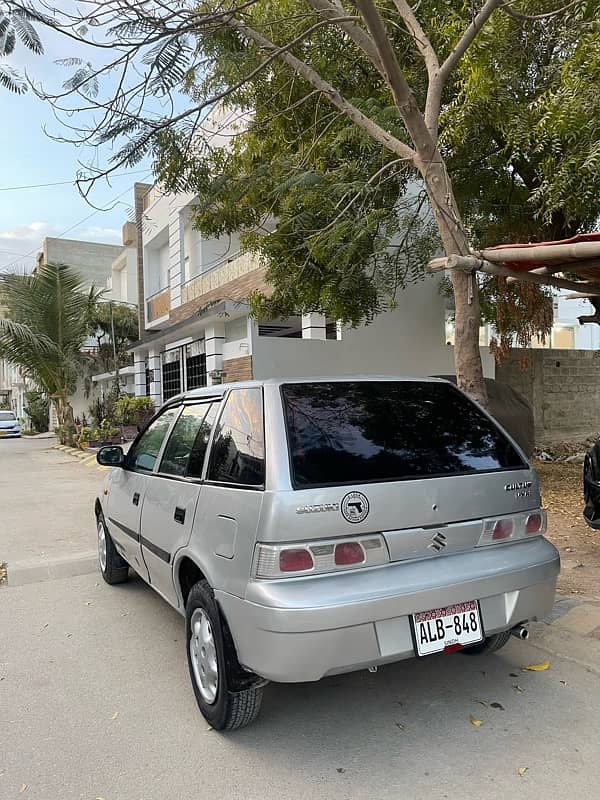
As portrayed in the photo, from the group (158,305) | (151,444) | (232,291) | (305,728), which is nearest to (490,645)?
(305,728)

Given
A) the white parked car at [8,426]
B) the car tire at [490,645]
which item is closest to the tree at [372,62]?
the car tire at [490,645]

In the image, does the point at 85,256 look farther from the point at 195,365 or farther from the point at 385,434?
the point at 385,434

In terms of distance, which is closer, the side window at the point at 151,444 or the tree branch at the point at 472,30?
the side window at the point at 151,444

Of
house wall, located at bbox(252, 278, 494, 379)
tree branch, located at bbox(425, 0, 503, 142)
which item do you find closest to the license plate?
tree branch, located at bbox(425, 0, 503, 142)

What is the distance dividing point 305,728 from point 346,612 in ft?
2.71

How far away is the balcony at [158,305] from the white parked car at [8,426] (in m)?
13.8

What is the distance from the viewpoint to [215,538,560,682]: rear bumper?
8.43ft

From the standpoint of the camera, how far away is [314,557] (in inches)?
106

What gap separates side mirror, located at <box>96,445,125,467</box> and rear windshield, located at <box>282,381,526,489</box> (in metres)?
2.11

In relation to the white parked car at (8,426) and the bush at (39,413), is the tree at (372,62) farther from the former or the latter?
the bush at (39,413)

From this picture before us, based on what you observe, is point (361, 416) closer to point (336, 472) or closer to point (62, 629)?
point (336, 472)

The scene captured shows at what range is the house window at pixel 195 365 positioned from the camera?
15.3 m

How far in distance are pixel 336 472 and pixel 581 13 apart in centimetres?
702

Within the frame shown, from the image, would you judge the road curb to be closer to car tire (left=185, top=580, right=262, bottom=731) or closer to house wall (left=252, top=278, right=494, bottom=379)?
car tire (left=185, top=580, right=262, bottom=731)
